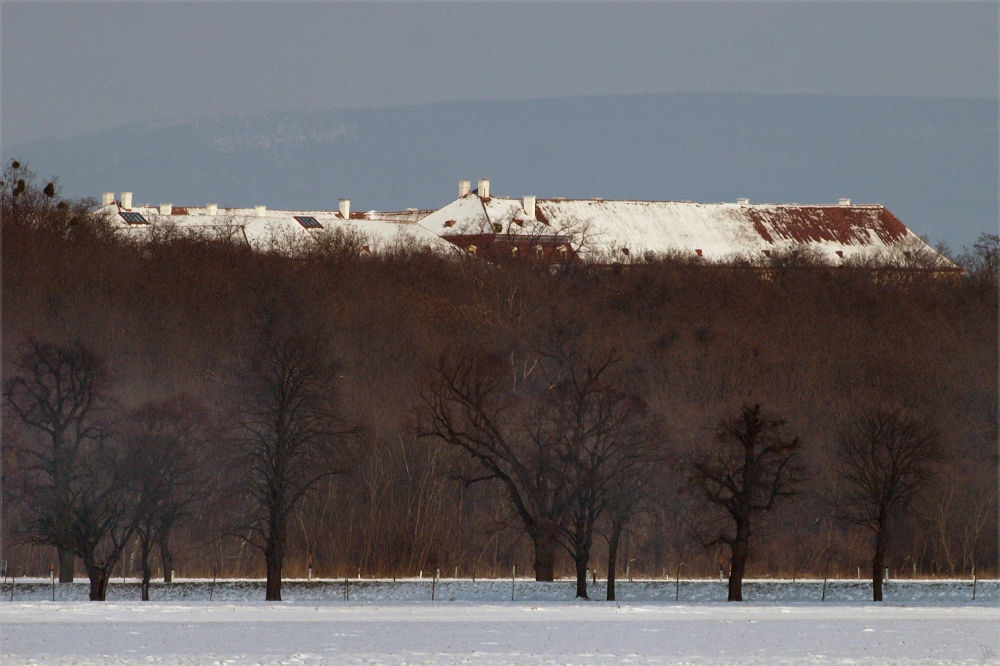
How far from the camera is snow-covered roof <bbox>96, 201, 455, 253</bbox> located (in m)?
90.5

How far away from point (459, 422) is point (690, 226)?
6388 centimetres

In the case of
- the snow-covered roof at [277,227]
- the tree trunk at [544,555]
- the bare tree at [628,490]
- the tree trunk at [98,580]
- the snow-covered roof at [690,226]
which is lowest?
A: the tree trunk at [98,580]

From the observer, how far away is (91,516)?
1446 inches

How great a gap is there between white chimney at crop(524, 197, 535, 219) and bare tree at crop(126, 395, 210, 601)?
205ft

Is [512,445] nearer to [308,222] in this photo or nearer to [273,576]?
[273,576]

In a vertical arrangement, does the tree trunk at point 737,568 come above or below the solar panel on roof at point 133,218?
below

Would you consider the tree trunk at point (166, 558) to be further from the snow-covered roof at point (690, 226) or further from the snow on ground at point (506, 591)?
the snow-covered roof at point (690, 226)

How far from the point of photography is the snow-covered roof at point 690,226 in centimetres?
10419

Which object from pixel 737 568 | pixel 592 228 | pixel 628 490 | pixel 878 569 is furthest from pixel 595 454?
pixel 592 228

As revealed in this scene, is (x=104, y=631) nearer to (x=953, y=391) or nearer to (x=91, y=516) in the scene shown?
(x=91, y=516)

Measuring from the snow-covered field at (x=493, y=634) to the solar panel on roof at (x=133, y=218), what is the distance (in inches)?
2848

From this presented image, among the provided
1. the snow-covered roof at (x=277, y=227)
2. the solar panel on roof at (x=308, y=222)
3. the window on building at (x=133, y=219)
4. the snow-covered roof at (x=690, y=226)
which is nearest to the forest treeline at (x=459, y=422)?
the snow-covered roof at (x=277, y=227)

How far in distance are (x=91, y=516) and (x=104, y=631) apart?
13622 mm

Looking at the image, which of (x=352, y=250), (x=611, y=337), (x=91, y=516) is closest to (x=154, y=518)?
(x=91, y=516)
